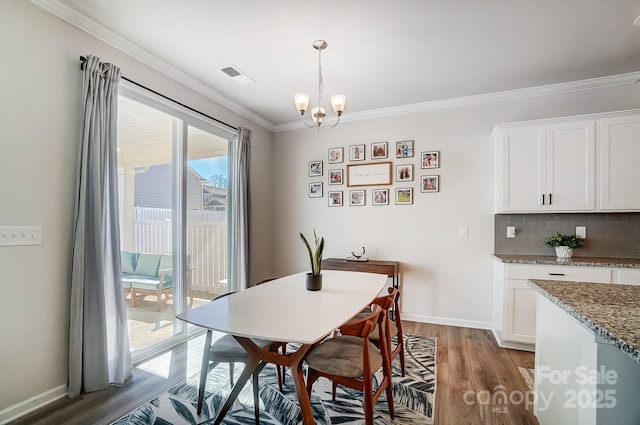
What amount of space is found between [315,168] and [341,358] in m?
2.99

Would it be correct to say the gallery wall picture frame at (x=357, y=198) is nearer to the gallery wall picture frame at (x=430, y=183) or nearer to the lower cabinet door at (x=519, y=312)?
the gallery wall picture frame at (x=430, y=183)

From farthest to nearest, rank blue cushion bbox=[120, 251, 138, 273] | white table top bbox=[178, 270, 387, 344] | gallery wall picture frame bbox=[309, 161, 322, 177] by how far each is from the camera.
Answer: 1. gallery wall picture frame bbox=[309, 161, 322, 177]
2. blue cushion bbox=[120, 251, 138, 273]
3. white table top bbox=[178, 270, 387, 344]

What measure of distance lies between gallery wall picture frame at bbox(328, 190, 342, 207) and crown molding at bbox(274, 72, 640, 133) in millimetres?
999

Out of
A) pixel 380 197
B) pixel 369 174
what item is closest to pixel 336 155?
pixel 369 174

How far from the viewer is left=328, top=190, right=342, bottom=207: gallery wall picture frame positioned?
4117 millimetres

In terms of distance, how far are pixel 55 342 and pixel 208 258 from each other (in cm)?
153

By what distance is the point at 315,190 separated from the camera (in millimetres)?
4277

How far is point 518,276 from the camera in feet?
9.30

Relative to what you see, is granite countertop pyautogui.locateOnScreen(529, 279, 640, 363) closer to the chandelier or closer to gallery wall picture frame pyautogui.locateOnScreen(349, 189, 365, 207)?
the chandelier

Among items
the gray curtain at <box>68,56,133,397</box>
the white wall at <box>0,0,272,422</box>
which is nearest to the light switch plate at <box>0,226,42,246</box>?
the white wall at <box>0,0,272,422</box>

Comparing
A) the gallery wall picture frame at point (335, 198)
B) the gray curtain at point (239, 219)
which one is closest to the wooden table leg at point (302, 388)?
the gray curtain at point (239, 219)

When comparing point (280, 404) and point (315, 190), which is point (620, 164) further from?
point (280, 404)

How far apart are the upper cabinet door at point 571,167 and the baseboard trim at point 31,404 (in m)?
4.34

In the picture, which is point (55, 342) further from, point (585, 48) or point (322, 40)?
point (585, 48)
